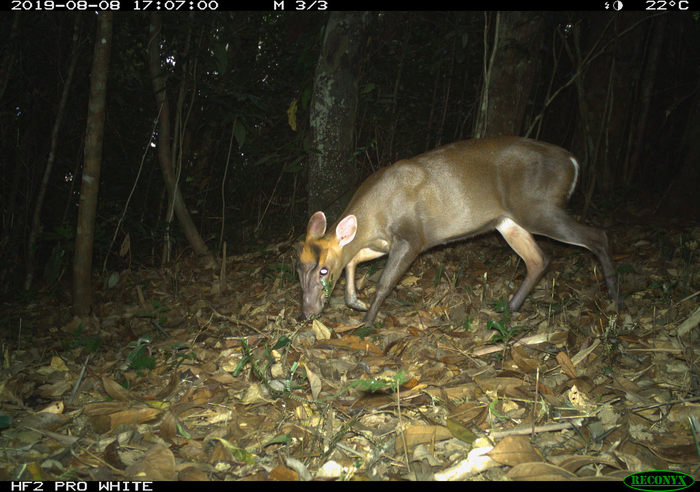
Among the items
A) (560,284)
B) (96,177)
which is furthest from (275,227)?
(560,284)

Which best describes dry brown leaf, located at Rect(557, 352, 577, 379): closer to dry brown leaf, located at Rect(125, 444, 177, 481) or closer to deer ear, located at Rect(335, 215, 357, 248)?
deer ear, located at Rect(335, 215, 357, 248)

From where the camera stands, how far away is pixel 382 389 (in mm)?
2898

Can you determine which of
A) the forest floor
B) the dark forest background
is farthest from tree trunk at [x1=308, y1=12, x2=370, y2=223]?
the forest floor

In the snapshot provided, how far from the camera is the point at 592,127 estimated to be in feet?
26.2

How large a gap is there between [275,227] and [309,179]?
189cm

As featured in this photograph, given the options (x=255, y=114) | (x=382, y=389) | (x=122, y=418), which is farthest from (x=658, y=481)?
(x=255, y=114)

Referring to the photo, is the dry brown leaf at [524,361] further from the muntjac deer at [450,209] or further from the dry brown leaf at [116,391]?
the dry brown leaf at [116,391]

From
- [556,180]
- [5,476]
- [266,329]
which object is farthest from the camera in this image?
[556,180]

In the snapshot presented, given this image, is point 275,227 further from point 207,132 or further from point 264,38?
point 264,38

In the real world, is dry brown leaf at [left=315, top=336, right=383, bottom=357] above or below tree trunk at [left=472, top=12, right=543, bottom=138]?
below

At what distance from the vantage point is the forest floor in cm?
235

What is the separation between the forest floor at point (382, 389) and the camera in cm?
235

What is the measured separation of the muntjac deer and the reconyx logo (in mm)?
2548

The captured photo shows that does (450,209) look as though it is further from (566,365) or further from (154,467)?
(154,467)
